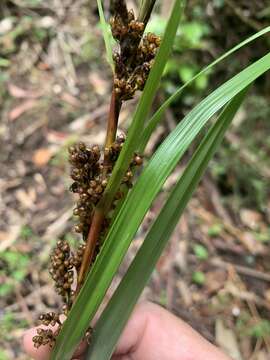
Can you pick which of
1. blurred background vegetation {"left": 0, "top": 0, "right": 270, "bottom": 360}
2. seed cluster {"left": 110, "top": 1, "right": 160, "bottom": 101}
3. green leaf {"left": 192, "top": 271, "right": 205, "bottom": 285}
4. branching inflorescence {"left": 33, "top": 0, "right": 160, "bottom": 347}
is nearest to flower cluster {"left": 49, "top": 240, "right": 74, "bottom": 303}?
branching inflorescence {"left": 33, "top": 0, "right": 160, "bottom": 347}

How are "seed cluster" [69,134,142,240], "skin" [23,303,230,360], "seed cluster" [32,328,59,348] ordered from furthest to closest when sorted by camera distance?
"skin" [23,303,230,360], "seed cluster" [32,328,59,348], "seed cluster" [69,134,142,240]

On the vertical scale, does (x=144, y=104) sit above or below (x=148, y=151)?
below

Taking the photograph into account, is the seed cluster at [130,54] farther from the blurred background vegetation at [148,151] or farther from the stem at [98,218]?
the blurred background vegetation at [148,151]

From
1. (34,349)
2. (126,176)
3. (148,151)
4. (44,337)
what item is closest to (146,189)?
(126,176)

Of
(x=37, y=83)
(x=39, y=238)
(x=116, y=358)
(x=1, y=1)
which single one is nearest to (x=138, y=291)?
(x=116, y=358)

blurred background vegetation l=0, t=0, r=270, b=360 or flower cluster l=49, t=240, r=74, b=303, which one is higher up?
blurred background vegetation l=0, t=0, r=270, b=360

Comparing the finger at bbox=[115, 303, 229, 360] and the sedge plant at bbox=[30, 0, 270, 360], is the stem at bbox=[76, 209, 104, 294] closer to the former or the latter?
the sedge plant at bbox=[30, 0, 270, 360]

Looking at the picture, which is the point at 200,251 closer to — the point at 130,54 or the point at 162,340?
the point at 162,340

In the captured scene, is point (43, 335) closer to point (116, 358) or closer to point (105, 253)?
point (105, 253)
